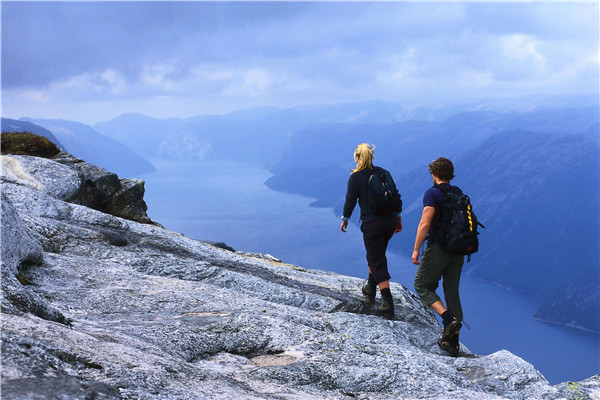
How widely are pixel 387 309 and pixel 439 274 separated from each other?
7.19 feet

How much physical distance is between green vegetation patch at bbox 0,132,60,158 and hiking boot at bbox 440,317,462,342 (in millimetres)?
22051

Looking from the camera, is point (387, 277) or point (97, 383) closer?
point (97, 383)

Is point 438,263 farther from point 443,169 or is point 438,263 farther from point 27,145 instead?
point 27,145

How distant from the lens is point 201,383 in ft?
19.7

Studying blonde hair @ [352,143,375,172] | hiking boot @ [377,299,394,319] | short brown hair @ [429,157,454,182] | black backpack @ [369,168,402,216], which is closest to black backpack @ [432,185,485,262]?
short brown hair @ [429,157,454,182]

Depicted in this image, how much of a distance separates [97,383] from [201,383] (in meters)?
1.57

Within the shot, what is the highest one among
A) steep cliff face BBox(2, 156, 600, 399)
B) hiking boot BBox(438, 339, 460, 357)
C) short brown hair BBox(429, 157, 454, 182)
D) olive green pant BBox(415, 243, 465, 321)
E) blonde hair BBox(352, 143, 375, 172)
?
short brown hair BBox(429, 157, 454, 182)

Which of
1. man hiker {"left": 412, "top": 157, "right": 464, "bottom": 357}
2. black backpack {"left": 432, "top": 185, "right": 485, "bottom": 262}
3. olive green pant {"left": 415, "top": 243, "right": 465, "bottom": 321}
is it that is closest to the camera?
black backpack {"left": 432, "top": 185, "right": 485, "bottom": 262}

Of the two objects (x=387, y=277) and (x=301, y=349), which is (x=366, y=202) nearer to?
(x=387, y=277)

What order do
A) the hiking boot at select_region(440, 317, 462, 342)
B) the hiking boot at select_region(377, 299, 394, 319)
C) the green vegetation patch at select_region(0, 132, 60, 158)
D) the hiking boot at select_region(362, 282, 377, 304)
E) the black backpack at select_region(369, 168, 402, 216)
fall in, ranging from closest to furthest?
Result: 1. the hiking boot at select_region(440, 317, 462, 342)
2. the black backpack at select_region(369, 168, 402, 216)
3. the hiking boot at select_region(377, 299, 394, 319)
4. the hiking boot at select_region(362, 282, 377, 304)
5. the green vegetation patch at select_region(0, 132, 60, 158)

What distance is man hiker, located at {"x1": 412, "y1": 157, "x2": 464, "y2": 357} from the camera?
33.9 ft

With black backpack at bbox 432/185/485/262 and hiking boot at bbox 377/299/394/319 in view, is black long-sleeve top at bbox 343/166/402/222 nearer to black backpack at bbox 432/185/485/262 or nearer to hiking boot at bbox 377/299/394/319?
black backpack at bbox 432/185/485/262

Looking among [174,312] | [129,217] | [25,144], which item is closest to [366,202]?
[174,312]

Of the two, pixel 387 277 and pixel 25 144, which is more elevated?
pixel 387 277
